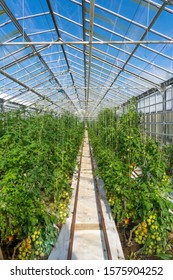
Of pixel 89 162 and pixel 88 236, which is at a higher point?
pixel 89 162

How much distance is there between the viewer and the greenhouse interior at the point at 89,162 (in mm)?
3137

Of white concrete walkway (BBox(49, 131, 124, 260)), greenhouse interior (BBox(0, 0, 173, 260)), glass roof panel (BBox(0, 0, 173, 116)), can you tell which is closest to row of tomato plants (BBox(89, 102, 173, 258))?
greenhouse interior (BBox(0, 0, 173, 260))

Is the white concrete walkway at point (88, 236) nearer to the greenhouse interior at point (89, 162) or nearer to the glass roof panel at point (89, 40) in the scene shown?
the greenhouse interior at point (89, 162)

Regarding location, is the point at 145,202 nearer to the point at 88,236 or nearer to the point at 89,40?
the point at 88,236

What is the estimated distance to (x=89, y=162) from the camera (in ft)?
33.4

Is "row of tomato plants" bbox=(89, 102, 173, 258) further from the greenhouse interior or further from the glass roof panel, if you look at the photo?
the glass roof panel

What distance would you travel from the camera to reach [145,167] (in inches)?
152

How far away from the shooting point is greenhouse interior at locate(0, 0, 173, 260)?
3.14 metres

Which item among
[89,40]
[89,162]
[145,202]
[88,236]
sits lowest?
[88,236]

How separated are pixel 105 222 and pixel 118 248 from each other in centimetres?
79

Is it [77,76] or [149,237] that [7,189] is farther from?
[77,76]

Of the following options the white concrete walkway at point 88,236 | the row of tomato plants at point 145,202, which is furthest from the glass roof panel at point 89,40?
the white concrete walkway at point 88,236

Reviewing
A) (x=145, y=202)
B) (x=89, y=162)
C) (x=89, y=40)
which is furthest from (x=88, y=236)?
(x=89, y=162)
